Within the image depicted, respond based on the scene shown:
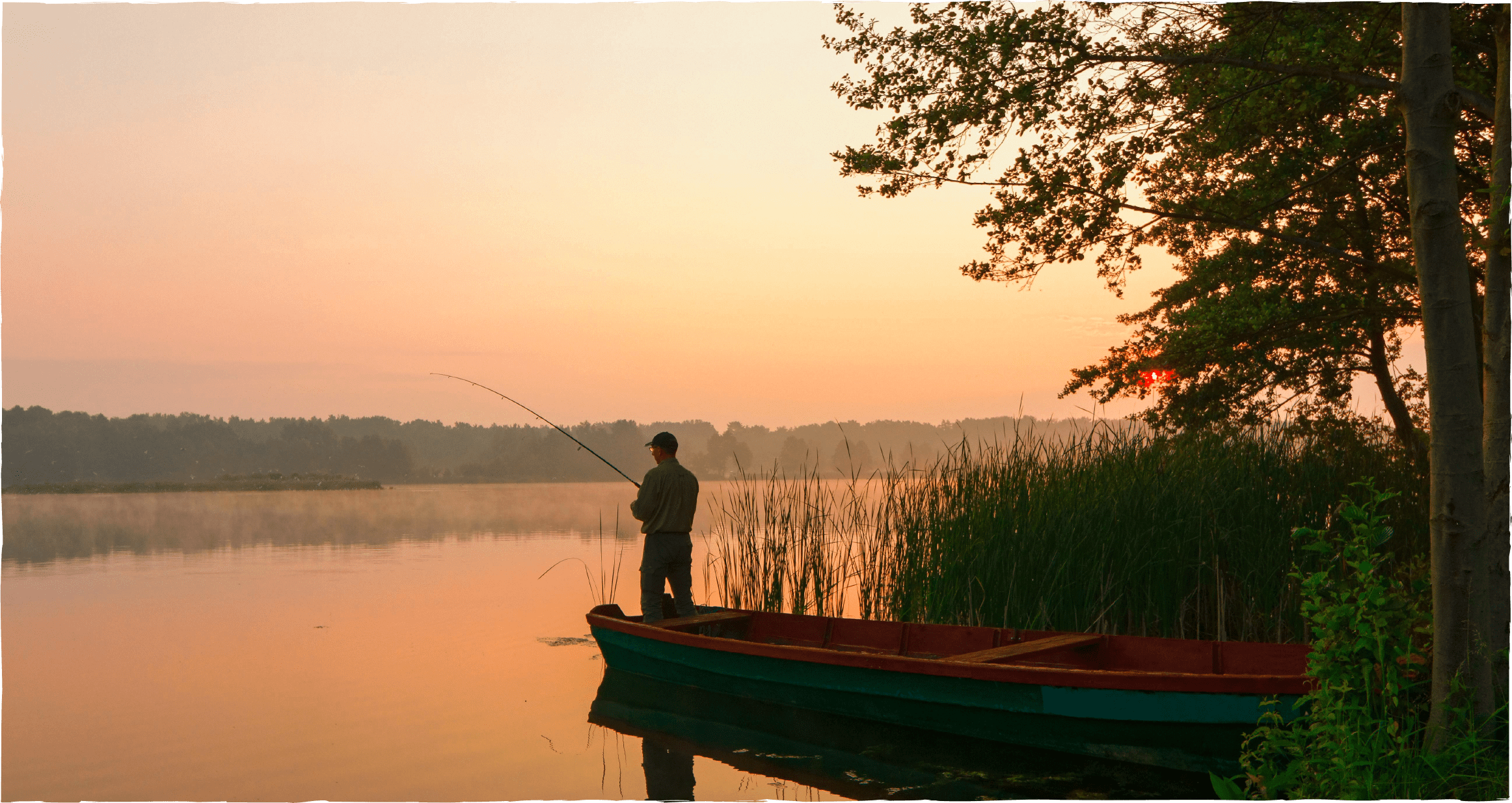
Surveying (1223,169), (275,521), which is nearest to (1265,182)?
(1223,169)

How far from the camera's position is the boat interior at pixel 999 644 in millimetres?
6992

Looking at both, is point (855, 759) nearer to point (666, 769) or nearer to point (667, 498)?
point (666, 769)

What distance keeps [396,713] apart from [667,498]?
304 cm

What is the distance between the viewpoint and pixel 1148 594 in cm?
911

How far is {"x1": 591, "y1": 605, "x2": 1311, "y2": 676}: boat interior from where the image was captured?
6.99 m

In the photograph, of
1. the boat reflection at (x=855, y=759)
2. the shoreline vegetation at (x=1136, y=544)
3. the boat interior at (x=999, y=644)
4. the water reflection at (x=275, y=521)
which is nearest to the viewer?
the shoreline vegetation at (x=1136, y=544)

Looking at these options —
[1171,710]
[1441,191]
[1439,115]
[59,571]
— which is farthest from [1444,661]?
[59,571]

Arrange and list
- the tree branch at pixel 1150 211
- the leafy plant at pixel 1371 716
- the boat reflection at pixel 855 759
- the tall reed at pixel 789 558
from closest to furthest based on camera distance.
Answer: the leafy plant at pixel 1371 716, the boat reflection at pixel 855 759, the tree branch at pixel 1150 211, the tall reed at pixel 789 558

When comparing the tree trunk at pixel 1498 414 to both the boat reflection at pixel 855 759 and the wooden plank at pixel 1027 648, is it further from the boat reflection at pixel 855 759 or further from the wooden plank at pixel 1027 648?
the wooden plank at pixel 1027 648

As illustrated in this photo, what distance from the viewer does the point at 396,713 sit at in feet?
30.7

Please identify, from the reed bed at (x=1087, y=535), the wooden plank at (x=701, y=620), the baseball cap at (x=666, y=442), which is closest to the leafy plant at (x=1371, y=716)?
the reed bed at (x=1087, y=535)

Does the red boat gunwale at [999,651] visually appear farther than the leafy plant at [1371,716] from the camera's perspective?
Yes

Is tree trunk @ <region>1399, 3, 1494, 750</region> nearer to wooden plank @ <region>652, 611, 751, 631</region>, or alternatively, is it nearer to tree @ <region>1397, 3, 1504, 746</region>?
tree @ <region>1397, 3, 1504, 746</region>

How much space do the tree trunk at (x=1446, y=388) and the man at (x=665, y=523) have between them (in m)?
6.03
